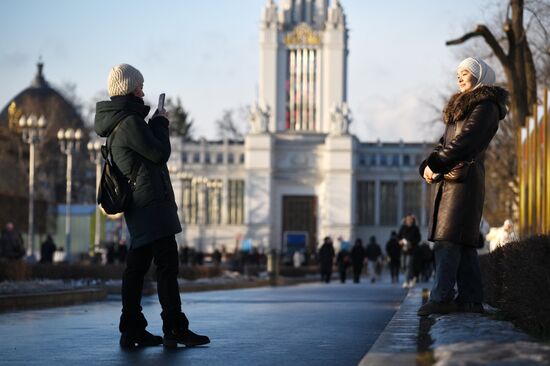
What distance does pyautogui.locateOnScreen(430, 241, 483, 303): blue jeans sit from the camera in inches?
364

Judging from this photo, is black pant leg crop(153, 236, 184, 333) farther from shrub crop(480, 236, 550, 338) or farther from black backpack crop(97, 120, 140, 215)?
shrub crop(480, 236, 550, 338)

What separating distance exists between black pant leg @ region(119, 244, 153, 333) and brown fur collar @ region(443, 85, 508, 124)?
7.22 feet

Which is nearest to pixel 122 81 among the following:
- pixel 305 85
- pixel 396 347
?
pixel 396 347

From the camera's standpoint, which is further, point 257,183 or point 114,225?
point 257,183

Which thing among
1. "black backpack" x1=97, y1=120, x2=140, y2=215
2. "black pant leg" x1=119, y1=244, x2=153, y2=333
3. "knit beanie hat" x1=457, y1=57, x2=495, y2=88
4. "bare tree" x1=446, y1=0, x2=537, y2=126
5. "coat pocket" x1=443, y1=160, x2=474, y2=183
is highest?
"bare tree" x1=446, y1=0, x2=537, y2=126

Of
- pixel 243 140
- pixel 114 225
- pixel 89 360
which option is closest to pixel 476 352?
pixel 89 360

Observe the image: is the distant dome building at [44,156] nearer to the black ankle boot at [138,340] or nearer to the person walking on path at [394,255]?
the person walking on path at [394,255]

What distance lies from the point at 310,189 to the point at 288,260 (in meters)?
46.4

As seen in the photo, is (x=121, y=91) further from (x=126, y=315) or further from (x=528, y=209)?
(x=528, y=209)

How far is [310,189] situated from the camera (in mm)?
139125

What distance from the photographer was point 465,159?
923 cm

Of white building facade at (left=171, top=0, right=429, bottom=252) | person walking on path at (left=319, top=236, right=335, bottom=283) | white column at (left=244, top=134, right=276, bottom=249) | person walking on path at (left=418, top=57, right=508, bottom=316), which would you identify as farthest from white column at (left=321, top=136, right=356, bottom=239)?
person walking on path at (left=418, top=57, right=508, bottom=316)

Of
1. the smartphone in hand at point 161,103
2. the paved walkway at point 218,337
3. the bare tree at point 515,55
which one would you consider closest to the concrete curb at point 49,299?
the paved walkway at point 218,337

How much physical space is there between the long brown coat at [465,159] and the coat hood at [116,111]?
191 centimetres
